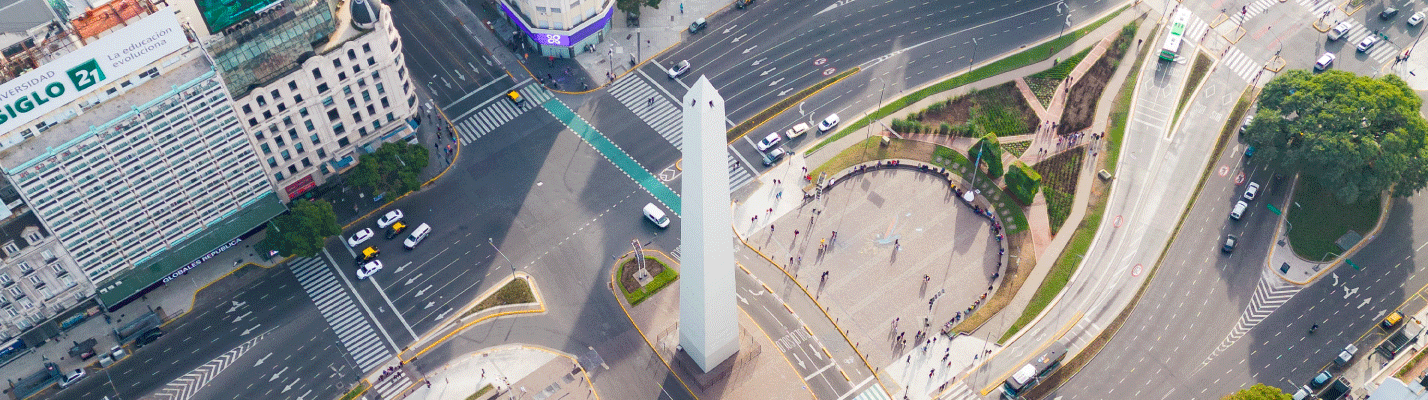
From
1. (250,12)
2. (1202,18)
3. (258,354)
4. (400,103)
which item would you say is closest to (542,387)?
(258,354)

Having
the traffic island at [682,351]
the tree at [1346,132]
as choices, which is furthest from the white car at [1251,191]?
the traffic island at [682,351]

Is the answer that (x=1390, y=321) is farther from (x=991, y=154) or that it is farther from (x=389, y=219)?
(x=389, y=219)

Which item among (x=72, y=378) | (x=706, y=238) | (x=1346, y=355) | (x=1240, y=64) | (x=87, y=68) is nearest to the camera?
(x=706, y=238)

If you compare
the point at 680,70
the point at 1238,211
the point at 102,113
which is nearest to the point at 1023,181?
the point at 1238,211

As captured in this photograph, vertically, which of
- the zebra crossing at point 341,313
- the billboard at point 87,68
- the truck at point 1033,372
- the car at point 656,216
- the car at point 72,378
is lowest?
the car at point 72,378

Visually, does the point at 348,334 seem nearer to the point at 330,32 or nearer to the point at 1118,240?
the point at 330,32

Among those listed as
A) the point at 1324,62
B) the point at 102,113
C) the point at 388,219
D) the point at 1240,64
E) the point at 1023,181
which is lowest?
the point at 388,219

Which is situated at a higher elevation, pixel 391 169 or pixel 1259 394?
pixel 1259 394

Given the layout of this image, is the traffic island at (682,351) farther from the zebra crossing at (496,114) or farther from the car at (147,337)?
the car at (147,337)
